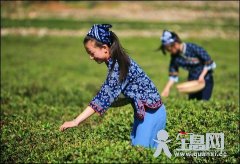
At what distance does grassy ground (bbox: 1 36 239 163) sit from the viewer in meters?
5.55

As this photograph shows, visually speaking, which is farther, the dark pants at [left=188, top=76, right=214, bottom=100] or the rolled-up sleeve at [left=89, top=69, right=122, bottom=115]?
the dark pants at [left=188, top=76, right=214, bottom=100]

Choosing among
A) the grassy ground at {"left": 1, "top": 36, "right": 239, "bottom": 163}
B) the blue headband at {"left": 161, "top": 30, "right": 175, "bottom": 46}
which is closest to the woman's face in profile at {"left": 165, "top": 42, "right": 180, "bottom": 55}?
the blue headband at {"left": 161, "top": 30, "right": 175, "bottom": 46}

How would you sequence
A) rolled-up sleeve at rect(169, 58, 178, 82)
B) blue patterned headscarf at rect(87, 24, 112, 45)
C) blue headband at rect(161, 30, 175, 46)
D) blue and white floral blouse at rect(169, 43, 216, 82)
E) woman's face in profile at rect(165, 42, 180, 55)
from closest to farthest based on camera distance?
blue patterned headscarf at rect(87, 24, 112, 45), blue headband at rect(161, 30, 175, 46), woman's face in profile at rect(165, 42, 180, 55), blue and white floral blouse at rect(169, 43, 216, 82), rolled-up sleeve at rect(169, 58, 178, 82)

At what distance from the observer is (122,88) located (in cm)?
553

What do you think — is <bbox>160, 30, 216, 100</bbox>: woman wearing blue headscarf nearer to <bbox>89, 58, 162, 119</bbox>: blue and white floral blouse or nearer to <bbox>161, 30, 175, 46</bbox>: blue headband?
<bbox>161, 30, 175, 46</bbox>: blue headband

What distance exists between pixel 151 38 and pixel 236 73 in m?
19.8

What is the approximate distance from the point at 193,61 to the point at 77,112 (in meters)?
2.85

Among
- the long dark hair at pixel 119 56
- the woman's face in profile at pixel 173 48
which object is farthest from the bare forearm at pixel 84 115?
the woman's face in profile at pixel 173 48

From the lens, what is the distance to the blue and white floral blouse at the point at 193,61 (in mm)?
10438

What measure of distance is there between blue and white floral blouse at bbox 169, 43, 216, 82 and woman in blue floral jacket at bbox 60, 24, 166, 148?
471 cm

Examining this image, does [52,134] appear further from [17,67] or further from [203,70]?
[17,67]

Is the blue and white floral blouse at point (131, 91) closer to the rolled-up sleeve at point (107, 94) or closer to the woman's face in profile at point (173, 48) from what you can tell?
the rolled-up sleeve at point (107, 94)

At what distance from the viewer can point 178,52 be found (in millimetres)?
10352

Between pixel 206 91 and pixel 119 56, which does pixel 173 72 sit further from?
pixel 119 56
